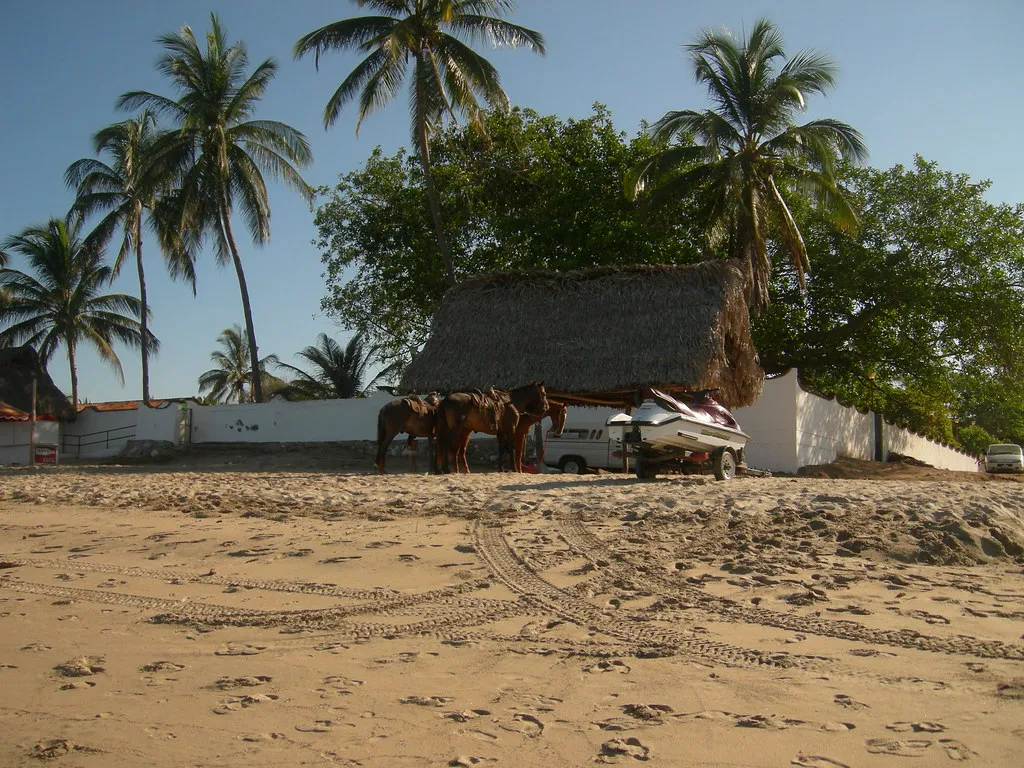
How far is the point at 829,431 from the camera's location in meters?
21.8

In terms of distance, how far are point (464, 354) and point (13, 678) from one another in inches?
639

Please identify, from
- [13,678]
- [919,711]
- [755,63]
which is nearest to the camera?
[919,711]

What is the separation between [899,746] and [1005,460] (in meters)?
34.4

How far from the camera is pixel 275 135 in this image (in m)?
26.3

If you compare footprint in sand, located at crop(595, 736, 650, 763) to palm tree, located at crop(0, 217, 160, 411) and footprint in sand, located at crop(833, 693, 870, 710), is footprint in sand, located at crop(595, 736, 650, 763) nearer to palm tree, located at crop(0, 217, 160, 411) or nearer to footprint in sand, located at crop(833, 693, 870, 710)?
footprint in sand, located at crop(833, 693, 870, 710)

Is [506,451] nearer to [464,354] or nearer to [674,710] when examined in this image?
[464,354]

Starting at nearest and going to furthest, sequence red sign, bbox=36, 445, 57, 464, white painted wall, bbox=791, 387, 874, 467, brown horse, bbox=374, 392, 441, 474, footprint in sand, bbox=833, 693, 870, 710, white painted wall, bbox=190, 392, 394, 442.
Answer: footprint in sand, bbox=833, 693, 870, 710, brown horse, bbox=374, 392, 441, 474, white painted wall, bbox=791, 387, 874, 467, red sign, bbox=36, 445, 57, 464, white painted wall, bbox=190, 392, 394, 442

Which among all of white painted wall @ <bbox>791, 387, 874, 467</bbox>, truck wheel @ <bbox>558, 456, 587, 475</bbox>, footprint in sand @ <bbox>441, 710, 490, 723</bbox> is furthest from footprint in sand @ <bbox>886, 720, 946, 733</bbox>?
white painted wall @ <bbox>791, 387, 874, 467</bbox>

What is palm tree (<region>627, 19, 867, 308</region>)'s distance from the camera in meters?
20.6

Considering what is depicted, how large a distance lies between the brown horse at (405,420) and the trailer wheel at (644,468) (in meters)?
4.16

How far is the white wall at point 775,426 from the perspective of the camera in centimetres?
1948

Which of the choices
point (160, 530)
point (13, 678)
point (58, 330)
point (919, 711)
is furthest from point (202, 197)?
point (919, 711)

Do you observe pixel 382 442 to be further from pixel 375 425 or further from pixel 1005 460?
pixel 1005 460

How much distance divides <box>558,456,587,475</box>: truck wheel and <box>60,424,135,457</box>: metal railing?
1596 cm
